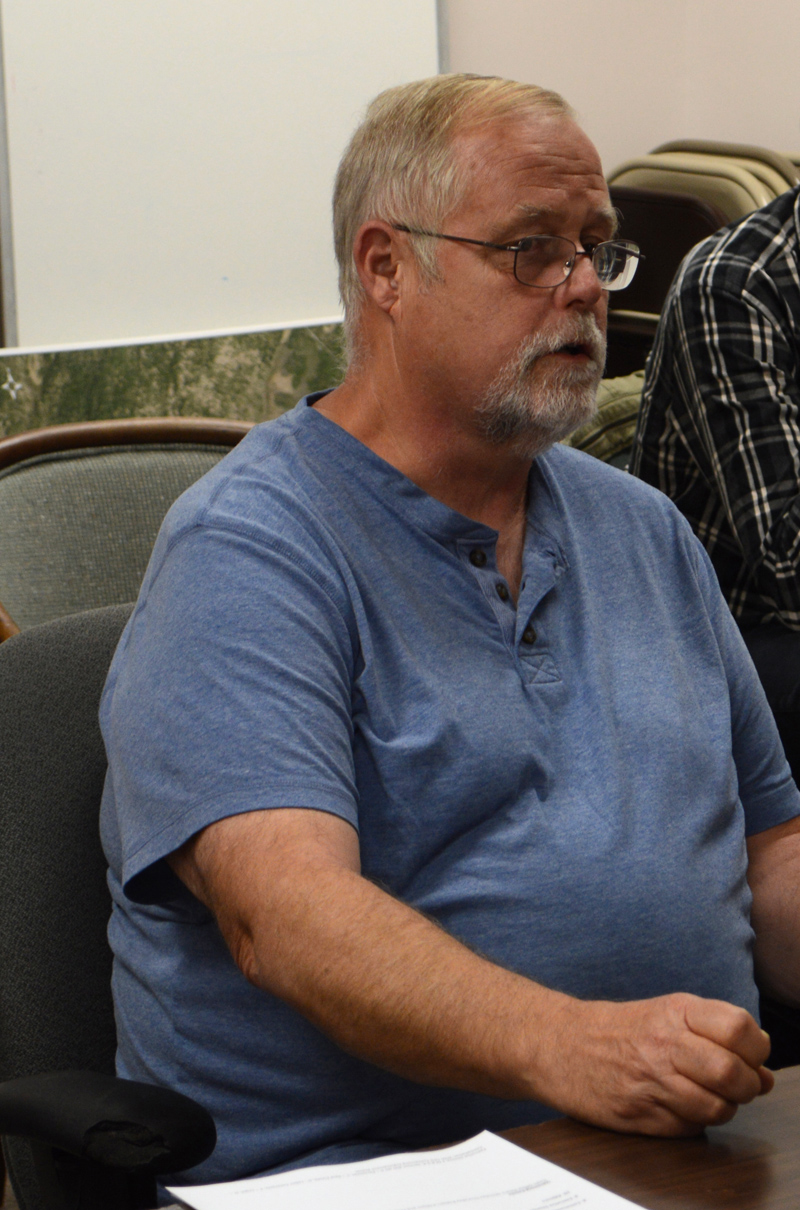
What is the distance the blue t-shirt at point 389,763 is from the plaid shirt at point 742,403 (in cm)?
63

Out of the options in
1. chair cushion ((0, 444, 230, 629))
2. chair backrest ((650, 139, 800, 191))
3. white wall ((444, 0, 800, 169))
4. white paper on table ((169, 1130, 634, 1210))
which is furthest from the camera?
white wall ((444, 0, 800, 169))

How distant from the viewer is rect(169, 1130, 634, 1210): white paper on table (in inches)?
26.7

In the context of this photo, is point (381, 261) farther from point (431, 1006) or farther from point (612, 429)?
point (612, 429)

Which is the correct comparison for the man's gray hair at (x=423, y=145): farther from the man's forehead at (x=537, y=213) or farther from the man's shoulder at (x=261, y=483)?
the man's shoulder at (x=261, y=483)

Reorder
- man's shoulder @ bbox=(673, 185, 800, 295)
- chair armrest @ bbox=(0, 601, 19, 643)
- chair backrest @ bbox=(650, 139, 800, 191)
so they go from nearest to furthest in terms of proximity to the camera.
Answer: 1. chair armrest @ bbox=(0, 601, 19, 643)
2. man's shoulder @ bbox=(673, 185, 800, 295)
3. chair backrest @ bbox=(650, 139, 800, 191)

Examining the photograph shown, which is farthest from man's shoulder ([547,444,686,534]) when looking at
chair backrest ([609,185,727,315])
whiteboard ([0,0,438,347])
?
chair backrest ([609,185,727,315])

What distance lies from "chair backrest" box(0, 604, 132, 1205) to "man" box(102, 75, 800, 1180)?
0.11ft

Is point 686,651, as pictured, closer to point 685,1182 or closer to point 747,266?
point 685,1182

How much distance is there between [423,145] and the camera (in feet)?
3.85

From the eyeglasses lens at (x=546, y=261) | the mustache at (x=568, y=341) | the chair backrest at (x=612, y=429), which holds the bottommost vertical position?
Answer: the chair backrest at (x=612, y=429)

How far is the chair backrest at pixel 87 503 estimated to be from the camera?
1.72 metres

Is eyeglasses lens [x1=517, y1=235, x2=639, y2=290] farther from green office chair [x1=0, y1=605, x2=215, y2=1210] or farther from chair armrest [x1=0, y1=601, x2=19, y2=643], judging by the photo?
chair armrest [x1=0, y1=601, x2=19, y2=643]

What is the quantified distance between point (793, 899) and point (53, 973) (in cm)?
61

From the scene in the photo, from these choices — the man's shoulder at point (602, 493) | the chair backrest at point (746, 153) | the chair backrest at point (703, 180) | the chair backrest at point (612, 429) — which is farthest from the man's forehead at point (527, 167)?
the chair backrest at point (746, 153)
